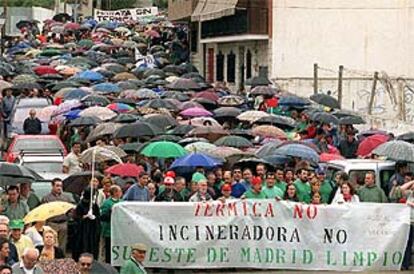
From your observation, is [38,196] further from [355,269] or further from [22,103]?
[22,103]

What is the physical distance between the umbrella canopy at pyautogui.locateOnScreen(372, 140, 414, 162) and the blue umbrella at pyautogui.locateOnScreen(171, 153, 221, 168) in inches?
108

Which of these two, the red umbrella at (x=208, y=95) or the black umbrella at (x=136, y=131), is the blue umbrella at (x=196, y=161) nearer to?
the black umbrella at (x=136, y=131)

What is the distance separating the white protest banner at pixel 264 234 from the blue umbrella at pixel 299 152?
134 inches

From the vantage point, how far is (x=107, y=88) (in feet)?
124

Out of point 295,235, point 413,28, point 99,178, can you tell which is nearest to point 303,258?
point 295,235

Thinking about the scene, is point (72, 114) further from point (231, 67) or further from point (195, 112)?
point (231, 67)

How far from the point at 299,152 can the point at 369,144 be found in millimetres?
3654

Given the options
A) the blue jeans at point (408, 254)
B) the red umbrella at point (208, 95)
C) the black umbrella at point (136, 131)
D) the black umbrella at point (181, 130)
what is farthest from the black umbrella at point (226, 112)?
the blue jeans at point (408, 254)

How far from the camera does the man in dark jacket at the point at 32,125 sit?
100 ft

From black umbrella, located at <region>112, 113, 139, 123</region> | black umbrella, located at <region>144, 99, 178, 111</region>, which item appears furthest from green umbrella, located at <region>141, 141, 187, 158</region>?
black umbrella, located at <region>144, 99, 178, 111</region>

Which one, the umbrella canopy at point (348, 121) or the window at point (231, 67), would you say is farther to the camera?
the window at point (231, 67)

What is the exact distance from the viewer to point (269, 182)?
18891mm

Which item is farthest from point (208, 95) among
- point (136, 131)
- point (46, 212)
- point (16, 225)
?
→ point (16, 225)

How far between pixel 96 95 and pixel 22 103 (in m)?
1.88
